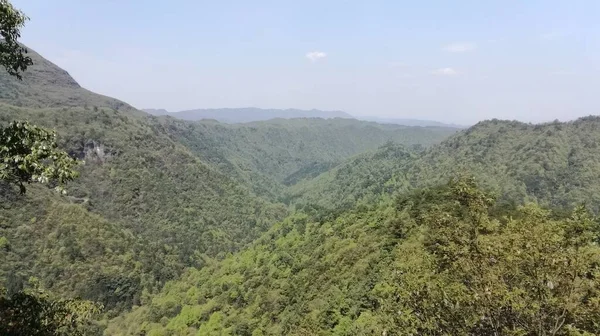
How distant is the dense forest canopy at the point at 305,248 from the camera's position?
15453 mm

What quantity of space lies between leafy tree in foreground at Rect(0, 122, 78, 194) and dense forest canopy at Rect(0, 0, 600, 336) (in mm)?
45

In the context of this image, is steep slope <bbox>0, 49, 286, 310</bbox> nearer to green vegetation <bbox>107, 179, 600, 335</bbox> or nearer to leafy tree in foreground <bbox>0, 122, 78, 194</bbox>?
green vegetation <bbox>107, 179, 600, 335</bbox>

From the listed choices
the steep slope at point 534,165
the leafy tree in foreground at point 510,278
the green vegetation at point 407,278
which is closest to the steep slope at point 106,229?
the green vegetation at point 407,278

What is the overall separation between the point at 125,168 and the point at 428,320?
191 m

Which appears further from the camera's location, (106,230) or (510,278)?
(106,230)

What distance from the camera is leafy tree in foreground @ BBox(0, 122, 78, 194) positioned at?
11047mm

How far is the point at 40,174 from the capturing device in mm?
11156

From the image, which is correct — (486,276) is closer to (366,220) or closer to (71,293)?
(366,220)

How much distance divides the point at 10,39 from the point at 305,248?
85.8m

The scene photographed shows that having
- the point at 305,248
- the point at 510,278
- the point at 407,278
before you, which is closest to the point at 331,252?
the point at 305,248

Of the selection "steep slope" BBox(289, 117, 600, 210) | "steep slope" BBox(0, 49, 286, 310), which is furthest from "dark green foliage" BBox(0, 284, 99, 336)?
"steep slope" BBox(289, 117, 600, 210)

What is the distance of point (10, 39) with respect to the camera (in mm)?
12641

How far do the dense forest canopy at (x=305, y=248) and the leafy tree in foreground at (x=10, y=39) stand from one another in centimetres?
5

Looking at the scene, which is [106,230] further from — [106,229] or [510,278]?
[510,278]
